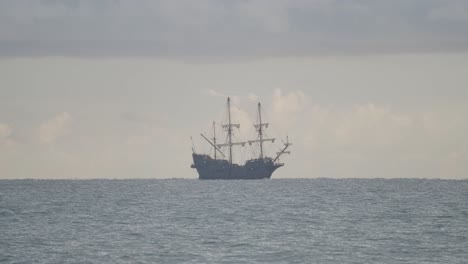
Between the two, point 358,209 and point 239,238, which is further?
point 358,209

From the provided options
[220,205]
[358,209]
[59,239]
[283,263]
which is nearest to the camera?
[283,263]

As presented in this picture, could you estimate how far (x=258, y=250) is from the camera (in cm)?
7112

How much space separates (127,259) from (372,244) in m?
19.6

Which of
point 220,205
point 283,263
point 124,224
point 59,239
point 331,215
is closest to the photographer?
point 283,263

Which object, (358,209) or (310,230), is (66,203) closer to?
(358,209)

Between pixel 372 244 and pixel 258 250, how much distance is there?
966cm

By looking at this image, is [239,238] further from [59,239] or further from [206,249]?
[59,239]

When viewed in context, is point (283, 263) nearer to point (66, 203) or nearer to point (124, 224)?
point (124, 224)

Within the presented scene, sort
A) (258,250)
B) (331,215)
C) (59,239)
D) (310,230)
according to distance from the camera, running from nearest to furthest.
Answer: (258,250) < (59,239) < (310,230) < (331,215)

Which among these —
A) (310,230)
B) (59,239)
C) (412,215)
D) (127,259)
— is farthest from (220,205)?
(127,259)

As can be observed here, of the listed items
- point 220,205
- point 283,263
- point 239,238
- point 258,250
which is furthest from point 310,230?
point 220,205

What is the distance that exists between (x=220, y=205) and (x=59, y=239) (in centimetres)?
4879

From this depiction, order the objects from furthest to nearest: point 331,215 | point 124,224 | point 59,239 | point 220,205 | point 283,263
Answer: point 220,205 < point 331,215 < point 124,224 < point 59,239 < point 283,263

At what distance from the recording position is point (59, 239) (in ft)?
258
